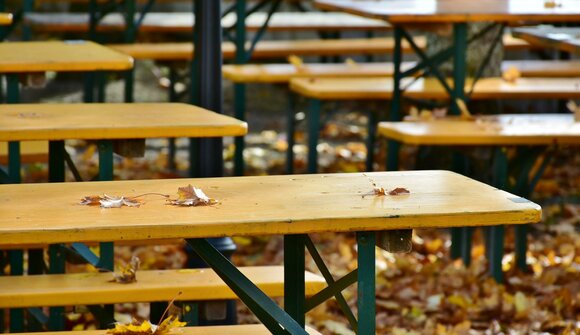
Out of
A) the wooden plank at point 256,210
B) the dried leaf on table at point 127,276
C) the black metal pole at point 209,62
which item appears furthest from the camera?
the black metal pole at point 209,62

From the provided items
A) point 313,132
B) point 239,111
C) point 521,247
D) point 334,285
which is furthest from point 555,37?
point 334,285

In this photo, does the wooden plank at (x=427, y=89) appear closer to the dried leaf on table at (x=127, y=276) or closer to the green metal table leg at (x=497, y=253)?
the green metal table leg at (x=497, y=253)

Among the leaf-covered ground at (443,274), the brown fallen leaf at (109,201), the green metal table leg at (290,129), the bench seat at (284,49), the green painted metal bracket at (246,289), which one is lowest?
the leaf-covered ground at (443,274)

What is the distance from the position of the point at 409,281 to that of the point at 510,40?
3.76 metres

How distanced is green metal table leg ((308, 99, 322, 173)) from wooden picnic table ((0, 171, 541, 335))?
3.32 m

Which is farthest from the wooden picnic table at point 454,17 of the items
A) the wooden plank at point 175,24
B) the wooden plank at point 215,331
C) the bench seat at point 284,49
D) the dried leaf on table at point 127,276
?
the wooden plank at point 215,331

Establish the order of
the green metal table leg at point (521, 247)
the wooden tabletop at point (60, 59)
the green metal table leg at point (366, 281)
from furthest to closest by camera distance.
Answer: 1. the green metal table leg at point (521, 247)
2. the wooden tabletop at point (60, 59)
3. the green metal table leg at point (366, 281)

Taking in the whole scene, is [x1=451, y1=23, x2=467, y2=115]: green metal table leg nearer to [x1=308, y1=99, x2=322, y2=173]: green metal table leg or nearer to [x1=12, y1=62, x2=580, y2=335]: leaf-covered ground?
[x1=12, y1=62, x2=580, y2=335]: leaf-covered ground

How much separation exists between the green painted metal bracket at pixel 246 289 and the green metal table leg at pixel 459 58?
3347 mm

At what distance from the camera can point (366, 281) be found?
9.15 ft

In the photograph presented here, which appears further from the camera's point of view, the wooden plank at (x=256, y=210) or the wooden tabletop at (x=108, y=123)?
the wooden tabletop at (x=108, y=123)

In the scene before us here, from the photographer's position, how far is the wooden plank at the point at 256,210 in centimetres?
260

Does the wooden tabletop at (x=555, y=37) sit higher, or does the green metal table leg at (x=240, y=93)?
the wooden tabletop at (x=555, y=37)

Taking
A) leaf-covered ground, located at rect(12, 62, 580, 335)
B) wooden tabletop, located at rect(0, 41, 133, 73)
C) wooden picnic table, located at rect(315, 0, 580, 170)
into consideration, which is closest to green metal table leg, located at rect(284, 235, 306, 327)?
leaf-covered ground, located at rect(12, 62, 580, 335)
